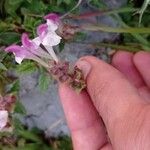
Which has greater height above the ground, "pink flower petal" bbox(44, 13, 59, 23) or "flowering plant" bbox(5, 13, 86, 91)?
"pink flower petal" bbox(44, 13, 59, 23)

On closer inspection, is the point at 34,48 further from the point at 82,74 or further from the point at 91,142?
the point at 91,142

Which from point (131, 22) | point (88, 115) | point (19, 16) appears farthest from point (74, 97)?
point (131, 22)

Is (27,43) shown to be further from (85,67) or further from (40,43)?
(85,67)

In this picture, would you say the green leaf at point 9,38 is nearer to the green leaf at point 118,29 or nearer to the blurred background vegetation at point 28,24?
the blurred background vegetation at point 28,24

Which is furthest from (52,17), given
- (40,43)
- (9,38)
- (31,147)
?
(31,147)

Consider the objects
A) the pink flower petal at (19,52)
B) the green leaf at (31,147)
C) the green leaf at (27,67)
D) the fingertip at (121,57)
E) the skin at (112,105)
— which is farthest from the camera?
the green leaf at (31,147)

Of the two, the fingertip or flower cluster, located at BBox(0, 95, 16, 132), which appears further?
the fingertip

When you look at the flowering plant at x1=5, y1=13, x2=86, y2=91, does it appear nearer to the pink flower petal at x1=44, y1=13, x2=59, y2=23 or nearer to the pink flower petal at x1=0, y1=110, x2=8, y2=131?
the pink flower petal at x1=44, y1=13, x2=59, y2=23

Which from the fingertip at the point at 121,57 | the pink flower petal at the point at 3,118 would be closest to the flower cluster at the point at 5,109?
the pink flower petal at the point at 3,118

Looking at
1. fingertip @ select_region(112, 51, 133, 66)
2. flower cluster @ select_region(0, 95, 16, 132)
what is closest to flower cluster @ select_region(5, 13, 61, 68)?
flower cluster @ select_region(0, 95, 16, 132)
